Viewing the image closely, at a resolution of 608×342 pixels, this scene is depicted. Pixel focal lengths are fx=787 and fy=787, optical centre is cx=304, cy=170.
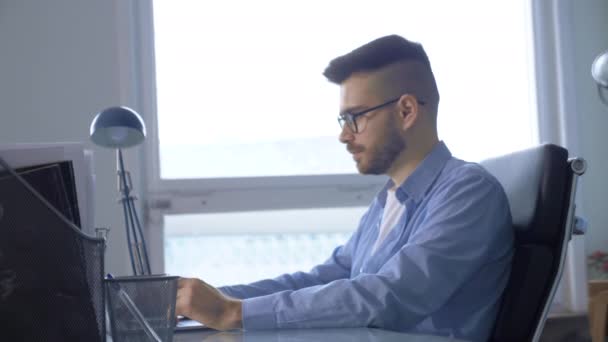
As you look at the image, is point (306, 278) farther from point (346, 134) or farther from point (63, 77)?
point (63, 77)

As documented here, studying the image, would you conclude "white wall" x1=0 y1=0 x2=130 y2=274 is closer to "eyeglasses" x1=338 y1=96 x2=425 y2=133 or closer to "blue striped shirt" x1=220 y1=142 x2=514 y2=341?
"eyeglasses" x1=338 y1=96 x2=425 y2=133

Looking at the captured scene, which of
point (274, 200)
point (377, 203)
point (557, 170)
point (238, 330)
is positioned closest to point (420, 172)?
point (377, 203)

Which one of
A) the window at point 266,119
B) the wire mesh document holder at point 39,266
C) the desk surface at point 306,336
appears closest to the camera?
the wire mesh document holder at point 39,266

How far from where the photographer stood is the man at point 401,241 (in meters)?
1.51

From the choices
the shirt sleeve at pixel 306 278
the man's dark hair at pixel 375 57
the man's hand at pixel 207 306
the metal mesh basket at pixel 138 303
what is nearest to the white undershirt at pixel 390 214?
the shirt sleeve at pixel 306 278

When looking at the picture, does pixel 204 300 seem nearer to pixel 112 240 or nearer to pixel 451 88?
pixel 112 240

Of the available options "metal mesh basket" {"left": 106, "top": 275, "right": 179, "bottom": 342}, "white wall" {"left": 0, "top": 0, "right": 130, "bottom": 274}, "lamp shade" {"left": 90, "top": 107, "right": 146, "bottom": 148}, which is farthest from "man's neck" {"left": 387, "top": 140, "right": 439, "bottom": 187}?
"white wall" {"left": 0, "top": 0, "right": 130, "bottom": 274}

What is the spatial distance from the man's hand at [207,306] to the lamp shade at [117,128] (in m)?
0.29

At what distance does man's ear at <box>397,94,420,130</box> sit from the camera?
202 cm

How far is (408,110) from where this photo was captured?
2020 mm

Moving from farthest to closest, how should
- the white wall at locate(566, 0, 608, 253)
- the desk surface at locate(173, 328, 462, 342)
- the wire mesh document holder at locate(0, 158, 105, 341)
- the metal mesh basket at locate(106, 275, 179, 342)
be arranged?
the white wall at locate(566, 0, 608, 253) < the desk surface at locate(173, 328, 462, 342) < the metal mesh basket at locate(106, 275, 179, 342) < the wire mesh document holder at locate(0, 158, 105, 341)

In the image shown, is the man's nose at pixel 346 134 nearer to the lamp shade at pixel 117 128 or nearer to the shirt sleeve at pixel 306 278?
the shirt sleeve at pixel 306 278

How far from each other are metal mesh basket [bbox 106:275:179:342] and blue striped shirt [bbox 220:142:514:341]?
50cm

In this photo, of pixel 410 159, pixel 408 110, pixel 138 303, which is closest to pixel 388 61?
pixel 408 110
